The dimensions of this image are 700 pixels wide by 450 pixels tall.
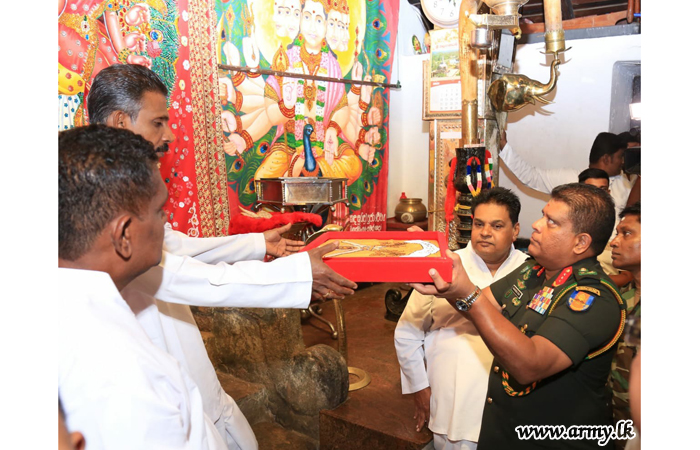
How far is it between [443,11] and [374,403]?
4.70 meters

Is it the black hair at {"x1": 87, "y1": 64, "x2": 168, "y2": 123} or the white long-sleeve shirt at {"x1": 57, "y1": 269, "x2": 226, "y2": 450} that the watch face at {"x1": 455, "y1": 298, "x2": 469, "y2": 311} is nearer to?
the white long-sleeve shirt at {"x1": 57, "y1": 269, "x2": 226, "y2": 450}

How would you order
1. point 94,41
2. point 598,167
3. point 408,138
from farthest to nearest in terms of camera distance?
point 408,138 → point 598,167 → point 94,41

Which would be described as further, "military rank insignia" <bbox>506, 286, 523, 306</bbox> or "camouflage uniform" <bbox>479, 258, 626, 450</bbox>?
"military rank insignia" <bbox>506, 286, 523, 306</bbox>

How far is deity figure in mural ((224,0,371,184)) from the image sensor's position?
224 inches

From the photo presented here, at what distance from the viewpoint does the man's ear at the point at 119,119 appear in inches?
75.1

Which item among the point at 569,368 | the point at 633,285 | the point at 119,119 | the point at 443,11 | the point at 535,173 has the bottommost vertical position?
the point at 569,368

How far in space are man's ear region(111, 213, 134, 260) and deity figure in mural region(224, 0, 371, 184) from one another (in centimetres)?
434

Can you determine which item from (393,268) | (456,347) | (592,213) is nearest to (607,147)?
(456,347)

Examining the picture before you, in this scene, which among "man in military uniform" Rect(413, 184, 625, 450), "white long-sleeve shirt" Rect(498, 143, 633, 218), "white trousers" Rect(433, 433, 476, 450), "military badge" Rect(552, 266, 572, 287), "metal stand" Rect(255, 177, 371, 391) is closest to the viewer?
"man in military uniform" Rect(413, 184, 625, 450)

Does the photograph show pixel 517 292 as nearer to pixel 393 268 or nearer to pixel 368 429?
pixel 393 268

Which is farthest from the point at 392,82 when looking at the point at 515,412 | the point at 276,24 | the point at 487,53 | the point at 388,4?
the point at 515,412

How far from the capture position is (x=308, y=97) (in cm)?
620

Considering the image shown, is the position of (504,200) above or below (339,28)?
below

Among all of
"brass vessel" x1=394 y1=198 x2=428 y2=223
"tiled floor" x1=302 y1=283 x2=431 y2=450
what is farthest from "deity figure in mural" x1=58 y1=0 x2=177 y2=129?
"brass vessel" x1=394 y1=198 x2=428 y2=223
